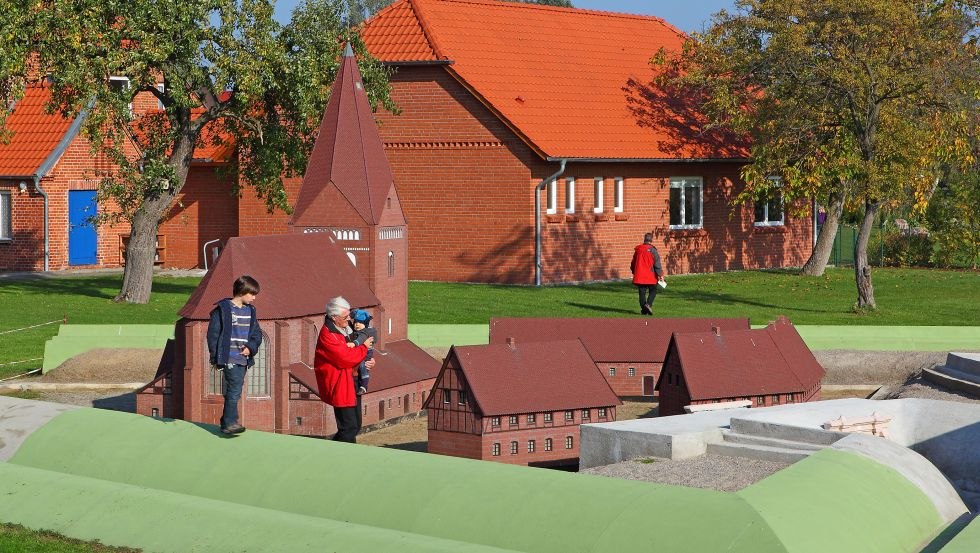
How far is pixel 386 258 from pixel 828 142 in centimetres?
1670

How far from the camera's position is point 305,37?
99.3 ft

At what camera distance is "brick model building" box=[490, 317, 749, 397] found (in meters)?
19.5

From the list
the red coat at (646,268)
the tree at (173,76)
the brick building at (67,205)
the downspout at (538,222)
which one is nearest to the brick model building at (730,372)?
the red coat at (646,268)

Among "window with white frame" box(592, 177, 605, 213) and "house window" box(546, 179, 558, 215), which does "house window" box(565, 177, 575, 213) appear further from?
"window with white frame" box(592, 177, 605, 213)

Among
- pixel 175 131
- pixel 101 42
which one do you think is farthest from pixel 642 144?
pixel 101 42

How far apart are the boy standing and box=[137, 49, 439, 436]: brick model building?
2.56 metres

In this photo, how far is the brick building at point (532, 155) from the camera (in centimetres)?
3603

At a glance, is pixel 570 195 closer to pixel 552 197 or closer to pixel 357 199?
pixel 552 197

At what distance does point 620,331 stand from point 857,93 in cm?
1241

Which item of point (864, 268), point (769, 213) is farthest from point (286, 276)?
point (769, 213)

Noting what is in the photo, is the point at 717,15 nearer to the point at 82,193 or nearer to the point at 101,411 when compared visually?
the point at 82,193

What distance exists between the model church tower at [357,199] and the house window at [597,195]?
18.6 m

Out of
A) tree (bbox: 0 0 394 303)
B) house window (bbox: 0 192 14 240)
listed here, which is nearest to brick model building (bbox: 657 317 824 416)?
tree (bbox: 0 0 394 303)

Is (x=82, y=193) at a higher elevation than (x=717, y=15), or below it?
below
